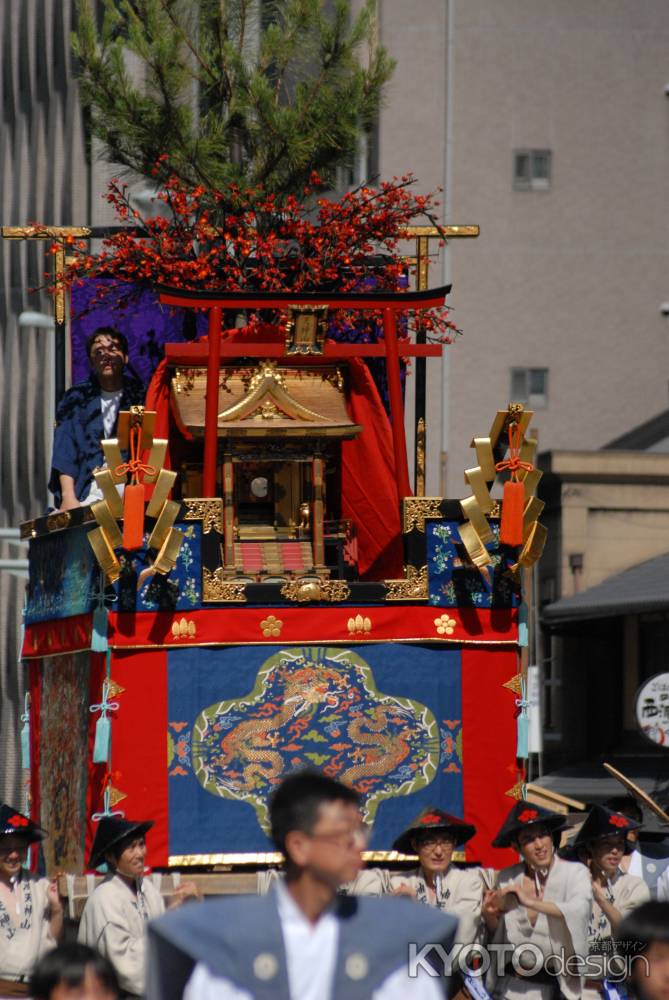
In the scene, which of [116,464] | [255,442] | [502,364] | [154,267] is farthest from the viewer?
[502,364]

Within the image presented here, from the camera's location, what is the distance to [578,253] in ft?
123

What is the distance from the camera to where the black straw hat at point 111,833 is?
1008 centimetres

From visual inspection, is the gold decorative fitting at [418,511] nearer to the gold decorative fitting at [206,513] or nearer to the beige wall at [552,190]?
the gold decorative fitting at [206,513]

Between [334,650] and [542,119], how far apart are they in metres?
27.0

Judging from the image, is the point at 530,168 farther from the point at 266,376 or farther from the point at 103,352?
the point at 266,376

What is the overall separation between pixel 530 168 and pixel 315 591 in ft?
87.3

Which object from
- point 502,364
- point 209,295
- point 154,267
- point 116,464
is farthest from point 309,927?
point 502,364

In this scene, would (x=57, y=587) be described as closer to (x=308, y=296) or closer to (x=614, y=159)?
(x=308, y=296)

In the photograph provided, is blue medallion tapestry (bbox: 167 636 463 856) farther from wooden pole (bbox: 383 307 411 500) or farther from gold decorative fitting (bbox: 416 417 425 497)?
gold decorative fitting (bbox: 416 417 425 497)

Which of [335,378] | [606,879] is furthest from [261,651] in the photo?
[335,378]

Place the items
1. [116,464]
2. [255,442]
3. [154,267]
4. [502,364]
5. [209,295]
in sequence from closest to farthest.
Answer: [116,464] < [209,295] < [255,442] < [154,267] < [502,364]

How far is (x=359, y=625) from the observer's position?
11969 mm

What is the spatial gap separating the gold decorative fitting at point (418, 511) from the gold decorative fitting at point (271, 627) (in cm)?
95

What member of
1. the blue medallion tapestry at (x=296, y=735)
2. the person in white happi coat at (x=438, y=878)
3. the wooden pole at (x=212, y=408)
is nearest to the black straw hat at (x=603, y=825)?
the person in white happi coat at (x=438, y=878)
